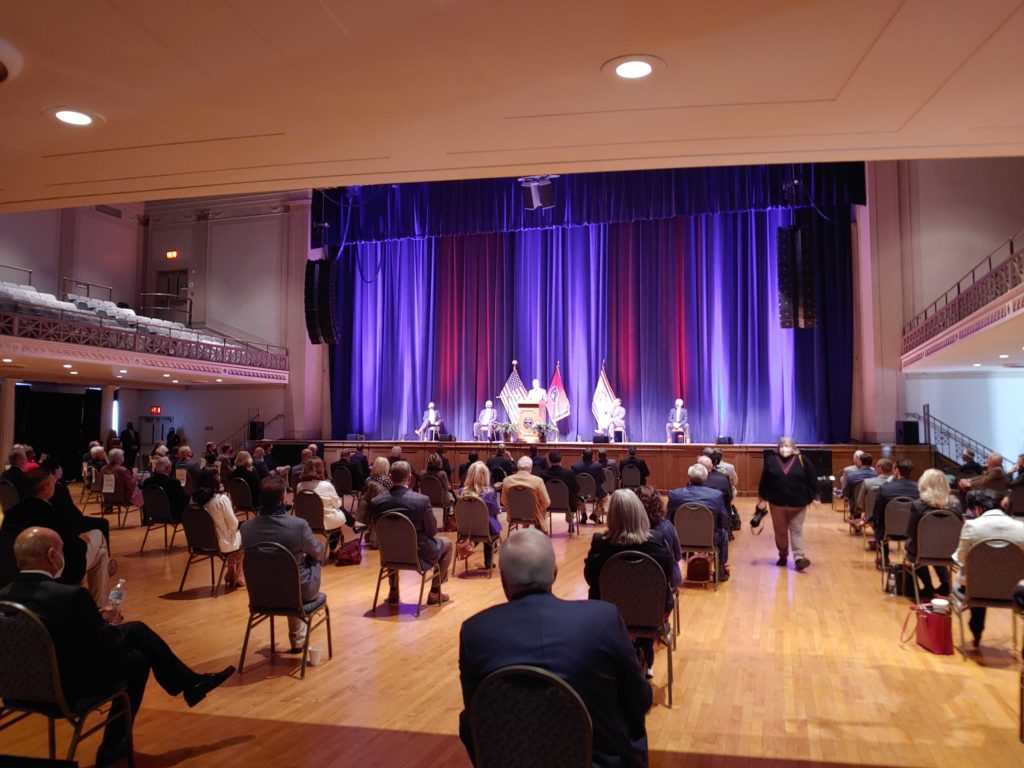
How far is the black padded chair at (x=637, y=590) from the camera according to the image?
3969 millimetres

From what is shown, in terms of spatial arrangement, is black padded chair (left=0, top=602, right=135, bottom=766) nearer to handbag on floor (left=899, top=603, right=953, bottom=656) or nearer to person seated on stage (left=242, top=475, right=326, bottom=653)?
person seated on stage (left=242, top=475, right=326, bottom=653)

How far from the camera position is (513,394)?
62.3 feet

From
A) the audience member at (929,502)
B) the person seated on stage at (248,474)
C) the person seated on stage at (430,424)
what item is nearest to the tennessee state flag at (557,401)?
the person seated on stage at (430,424)

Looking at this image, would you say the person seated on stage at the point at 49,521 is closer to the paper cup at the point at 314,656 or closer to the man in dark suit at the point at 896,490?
the paper cup at the point at 314,656

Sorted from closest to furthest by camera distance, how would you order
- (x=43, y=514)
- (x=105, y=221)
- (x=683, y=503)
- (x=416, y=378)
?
1. (x=43, y=514)
2. (x=683, y=503)
3. (x=416, y=378)
4. (x=105, y=221)

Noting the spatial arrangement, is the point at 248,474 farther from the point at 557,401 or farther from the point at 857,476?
the point at 557,401

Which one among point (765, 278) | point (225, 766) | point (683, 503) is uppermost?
point (765, 278)

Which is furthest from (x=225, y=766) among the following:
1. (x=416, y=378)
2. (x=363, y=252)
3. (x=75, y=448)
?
(x=75, y=448)

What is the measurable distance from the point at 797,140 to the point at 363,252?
18.7 metres

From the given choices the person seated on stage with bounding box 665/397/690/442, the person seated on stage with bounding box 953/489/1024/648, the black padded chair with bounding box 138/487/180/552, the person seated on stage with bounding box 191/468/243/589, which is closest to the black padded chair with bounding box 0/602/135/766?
the person seated on stage with bounding box 191/468/243/589

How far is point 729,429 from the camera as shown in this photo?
1755 centimetres

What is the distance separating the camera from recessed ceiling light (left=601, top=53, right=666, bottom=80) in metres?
2.65

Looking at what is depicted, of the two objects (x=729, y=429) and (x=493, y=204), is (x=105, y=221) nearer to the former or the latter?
(x=493, y=204)

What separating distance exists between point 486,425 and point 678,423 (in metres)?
4.66
